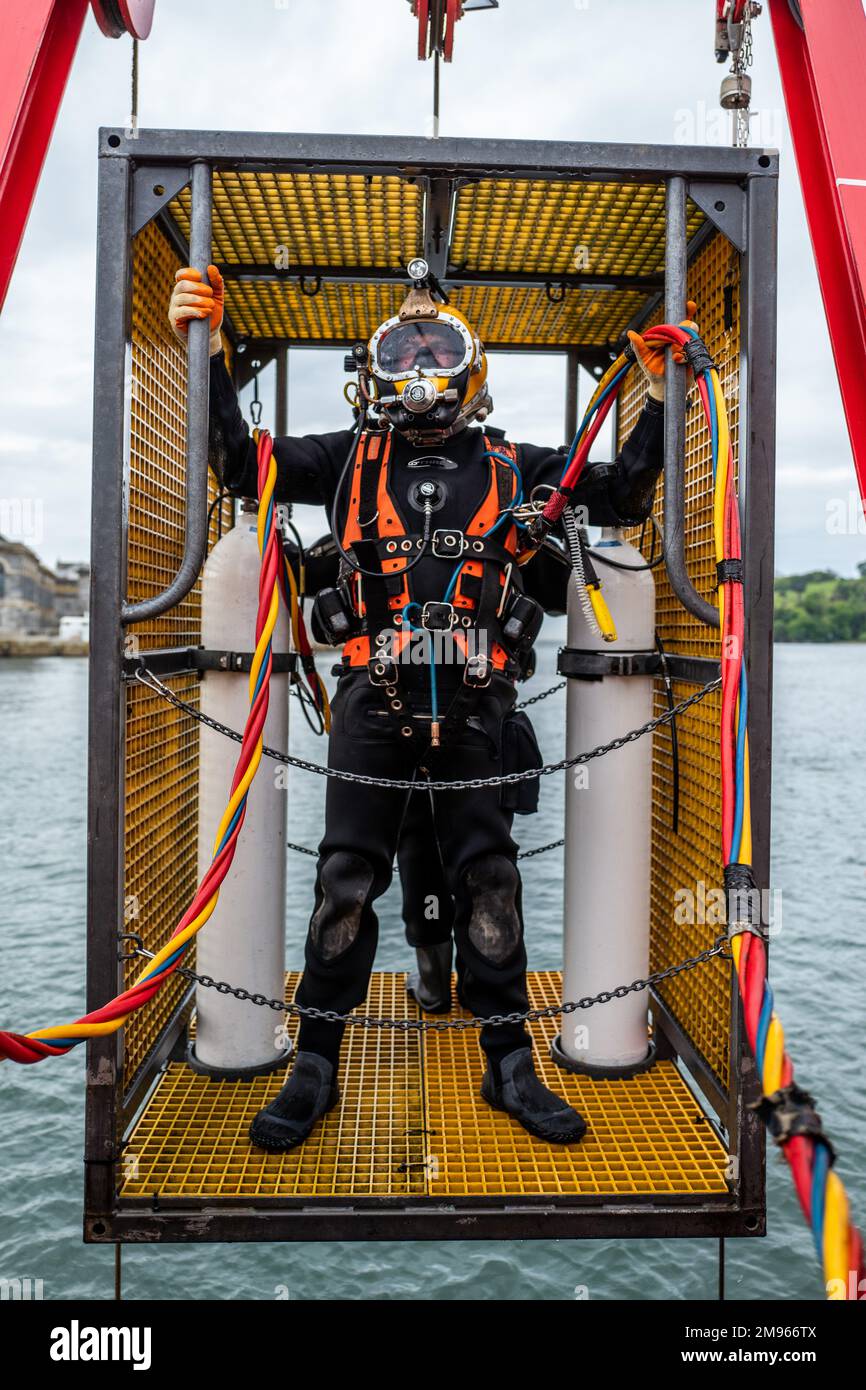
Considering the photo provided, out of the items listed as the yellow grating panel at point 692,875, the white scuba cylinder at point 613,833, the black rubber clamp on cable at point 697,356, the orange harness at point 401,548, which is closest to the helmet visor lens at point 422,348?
the orange harness at point 401,548

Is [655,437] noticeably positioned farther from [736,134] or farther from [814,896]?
[814,896]

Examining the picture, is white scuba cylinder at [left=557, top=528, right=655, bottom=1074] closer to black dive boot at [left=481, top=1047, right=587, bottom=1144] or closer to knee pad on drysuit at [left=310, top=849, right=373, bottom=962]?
black dive boot at [left=481, top=1047, right=587, bottom=1144]

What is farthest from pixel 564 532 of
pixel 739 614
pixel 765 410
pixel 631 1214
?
pixel 631 1214

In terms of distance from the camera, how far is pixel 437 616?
2.89 meters

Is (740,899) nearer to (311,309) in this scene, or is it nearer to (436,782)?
(436,782)

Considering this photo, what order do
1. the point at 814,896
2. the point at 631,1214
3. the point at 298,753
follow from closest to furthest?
1. the point at 631,1214
2. the point at 814,896
3. the point at 298,753

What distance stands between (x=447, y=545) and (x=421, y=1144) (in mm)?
1699

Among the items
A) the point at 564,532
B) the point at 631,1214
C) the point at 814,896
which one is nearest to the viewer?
the point at 631,1214

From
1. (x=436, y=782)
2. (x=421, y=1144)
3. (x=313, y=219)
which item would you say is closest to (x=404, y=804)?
(x=436, y=782)

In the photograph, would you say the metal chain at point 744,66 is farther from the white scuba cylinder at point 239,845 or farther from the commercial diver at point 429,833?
the white scuba cylinder at point 239,845

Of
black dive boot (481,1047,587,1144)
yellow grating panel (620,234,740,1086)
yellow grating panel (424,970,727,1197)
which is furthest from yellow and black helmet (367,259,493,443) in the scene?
yellow grating panel (424,970,727,1197)

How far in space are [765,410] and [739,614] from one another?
714 millimetres

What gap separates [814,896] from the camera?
11.4 meters
